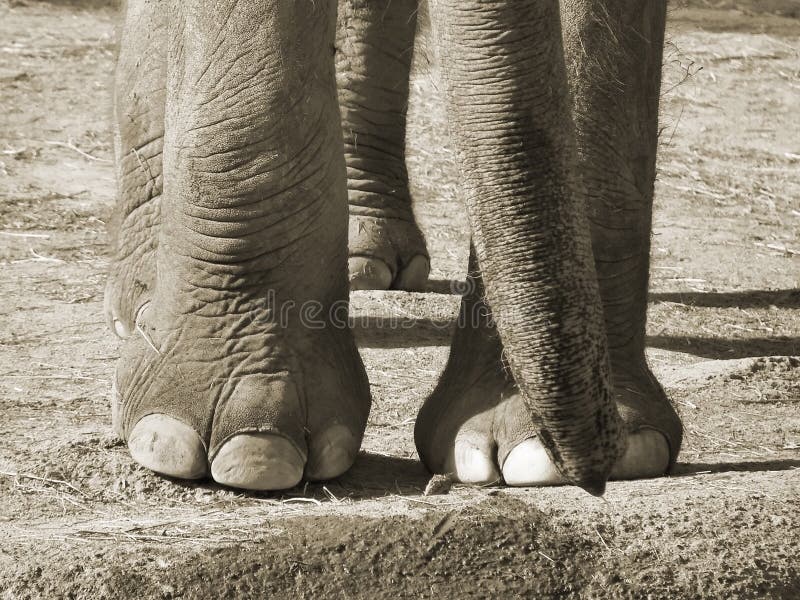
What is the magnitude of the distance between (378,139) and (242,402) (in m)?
1.66

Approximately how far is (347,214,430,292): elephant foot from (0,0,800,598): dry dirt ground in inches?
2.4

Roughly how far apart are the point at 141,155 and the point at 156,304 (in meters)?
0.86

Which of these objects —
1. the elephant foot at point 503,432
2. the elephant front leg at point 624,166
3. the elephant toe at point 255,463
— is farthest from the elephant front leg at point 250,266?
the elephant front leg at point 624,166

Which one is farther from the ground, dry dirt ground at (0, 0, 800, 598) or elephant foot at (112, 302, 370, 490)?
elephant foot at (112, 302, 370, 490)

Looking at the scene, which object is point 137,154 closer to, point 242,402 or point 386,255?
point 386,255

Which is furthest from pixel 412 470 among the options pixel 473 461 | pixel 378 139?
pixel 378 139

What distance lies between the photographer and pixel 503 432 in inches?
97.4

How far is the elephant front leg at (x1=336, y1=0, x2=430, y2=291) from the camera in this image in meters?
3.77

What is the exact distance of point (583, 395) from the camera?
1.92 meters

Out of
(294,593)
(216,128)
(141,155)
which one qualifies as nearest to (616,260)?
(216,128)

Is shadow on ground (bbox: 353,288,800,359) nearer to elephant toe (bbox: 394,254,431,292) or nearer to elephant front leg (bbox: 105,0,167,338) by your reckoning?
elephant toe (bbox: 394,254,431,292)

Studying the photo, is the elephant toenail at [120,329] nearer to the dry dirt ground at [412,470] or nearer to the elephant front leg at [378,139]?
the dry dirt ground at [412,470]

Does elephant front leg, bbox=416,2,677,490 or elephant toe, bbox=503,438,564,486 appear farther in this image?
elephant toe, bbox=503,438,564,486

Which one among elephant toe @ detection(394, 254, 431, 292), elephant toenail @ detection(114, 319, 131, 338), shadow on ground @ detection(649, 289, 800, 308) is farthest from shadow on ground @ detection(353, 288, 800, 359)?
elephant toenail @ detection(114, 319, 131, 338)
